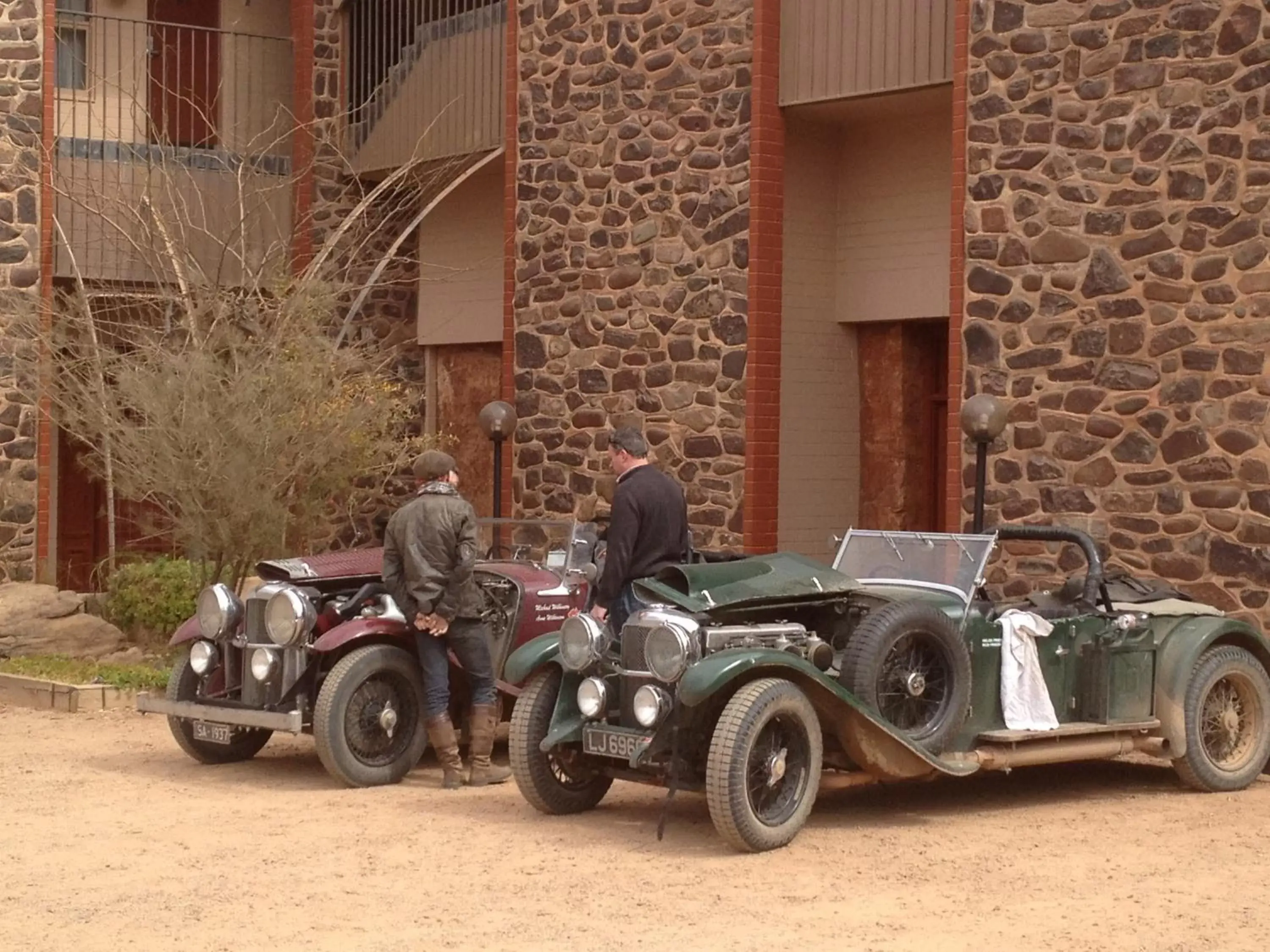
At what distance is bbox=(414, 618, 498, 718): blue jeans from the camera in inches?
375

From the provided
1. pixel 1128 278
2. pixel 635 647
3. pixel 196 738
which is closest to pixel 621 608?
pixel 635 647

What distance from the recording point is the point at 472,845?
8047 millimetres

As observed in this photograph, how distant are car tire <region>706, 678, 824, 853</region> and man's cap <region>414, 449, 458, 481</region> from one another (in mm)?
2395

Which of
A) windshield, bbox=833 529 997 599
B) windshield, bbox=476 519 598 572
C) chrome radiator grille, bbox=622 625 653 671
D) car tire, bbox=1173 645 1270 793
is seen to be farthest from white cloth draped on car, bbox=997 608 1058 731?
windshield, bbox=476 519 598 572

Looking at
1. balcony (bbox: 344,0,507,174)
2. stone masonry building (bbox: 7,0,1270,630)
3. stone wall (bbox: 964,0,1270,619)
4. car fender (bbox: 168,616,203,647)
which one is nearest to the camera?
car fender (bbox: 168,616,203,647)

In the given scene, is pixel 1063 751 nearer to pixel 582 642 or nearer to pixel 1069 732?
pixel 1069 732

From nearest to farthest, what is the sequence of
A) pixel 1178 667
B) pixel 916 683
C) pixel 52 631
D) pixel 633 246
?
pixel 916 683
pixel 1178 667
pixel 52 631
pixel 633 246

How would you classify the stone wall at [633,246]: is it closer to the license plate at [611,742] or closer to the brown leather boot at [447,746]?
the brown leather boot at [447,746]

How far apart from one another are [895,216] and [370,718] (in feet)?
24.2

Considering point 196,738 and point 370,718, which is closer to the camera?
point 370,718

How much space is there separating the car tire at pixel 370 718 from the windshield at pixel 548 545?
1110mm

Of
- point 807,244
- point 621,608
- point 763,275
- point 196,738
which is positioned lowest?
point 196,738

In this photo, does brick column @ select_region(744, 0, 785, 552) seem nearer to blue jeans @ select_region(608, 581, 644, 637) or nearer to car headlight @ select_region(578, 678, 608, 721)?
blue jeans @ select_region(608, 581, 644, 637)

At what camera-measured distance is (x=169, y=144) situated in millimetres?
18594
